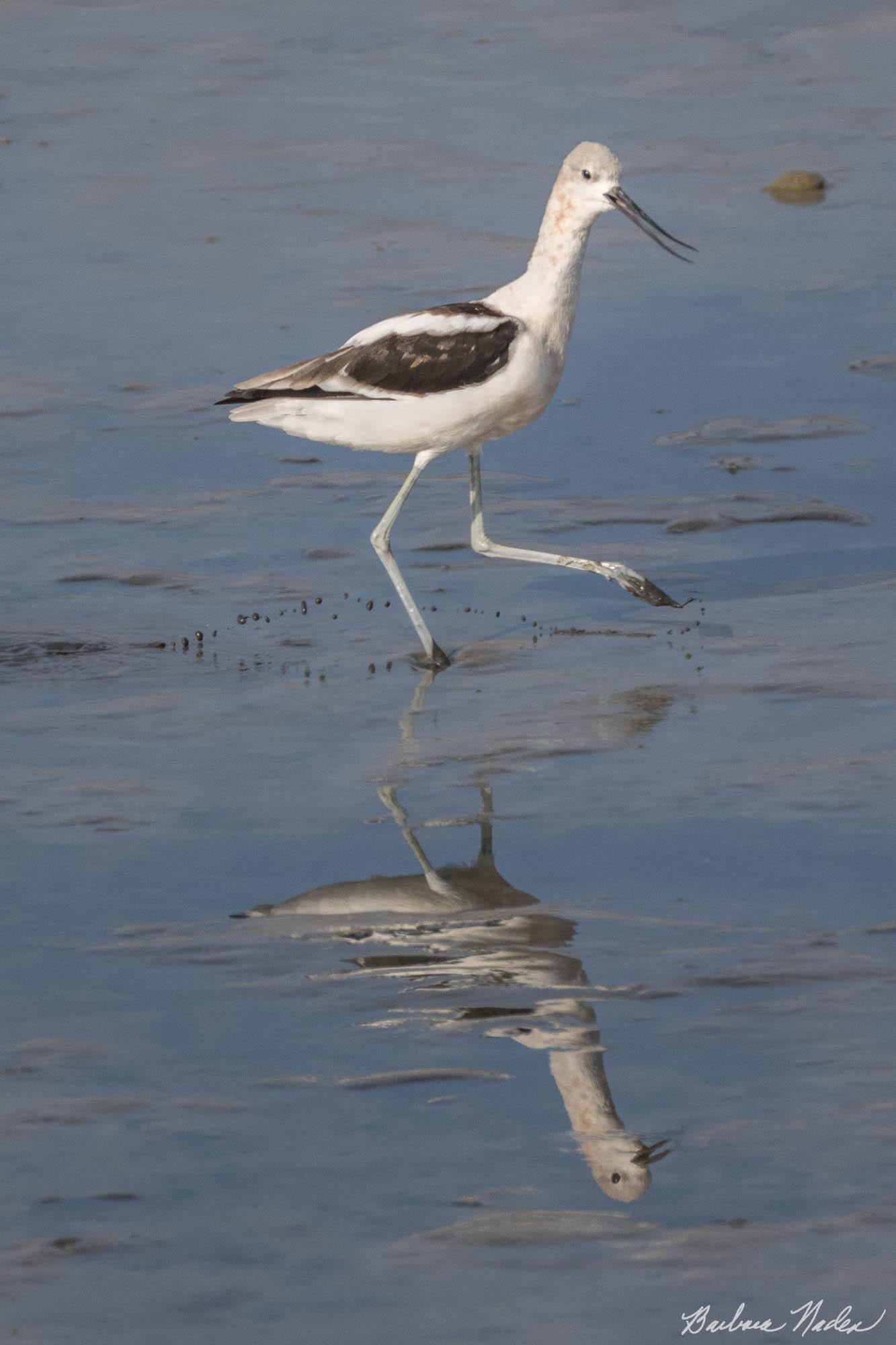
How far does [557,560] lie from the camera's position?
8312 mm

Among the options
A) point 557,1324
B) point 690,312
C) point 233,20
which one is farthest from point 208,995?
point 233,20

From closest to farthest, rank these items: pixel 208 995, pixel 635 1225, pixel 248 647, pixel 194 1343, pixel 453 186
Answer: pixel 194 1343 < pixel 635 1225 < pixel 208 995 < pixel 248 647 < pixel 453 186

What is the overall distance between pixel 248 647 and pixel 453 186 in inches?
296

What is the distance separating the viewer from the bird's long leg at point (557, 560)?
26.9 feet

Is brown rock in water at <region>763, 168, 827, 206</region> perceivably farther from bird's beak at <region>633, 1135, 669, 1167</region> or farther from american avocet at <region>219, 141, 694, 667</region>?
bird's beak at <region>633, 1135, 669, 1167</region>

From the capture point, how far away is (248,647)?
804 cm

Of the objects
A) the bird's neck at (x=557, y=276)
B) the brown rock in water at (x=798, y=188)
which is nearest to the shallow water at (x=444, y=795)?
the brown rock in water at (x=798, y=188)

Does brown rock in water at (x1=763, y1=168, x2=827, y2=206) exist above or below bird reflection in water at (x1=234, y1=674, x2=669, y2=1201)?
above

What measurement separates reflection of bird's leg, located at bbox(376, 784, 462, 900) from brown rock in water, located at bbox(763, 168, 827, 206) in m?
9.29

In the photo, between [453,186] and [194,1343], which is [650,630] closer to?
[194,1343]

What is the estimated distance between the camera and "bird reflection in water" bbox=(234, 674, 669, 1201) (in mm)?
4504

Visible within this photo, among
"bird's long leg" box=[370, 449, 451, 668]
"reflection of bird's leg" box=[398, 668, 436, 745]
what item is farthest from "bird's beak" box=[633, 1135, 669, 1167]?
"bird's long leg" box=[370, 449, 451, 668]
